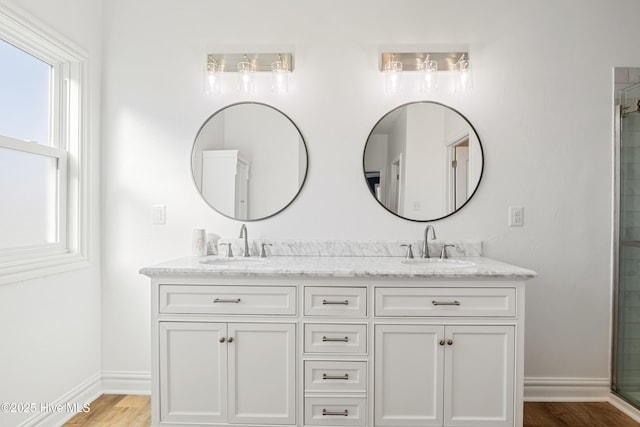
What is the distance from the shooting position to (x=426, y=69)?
2.50 m

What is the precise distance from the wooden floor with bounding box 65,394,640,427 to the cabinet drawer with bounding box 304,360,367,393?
95 centimetres

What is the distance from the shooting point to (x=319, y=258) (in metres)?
2.44

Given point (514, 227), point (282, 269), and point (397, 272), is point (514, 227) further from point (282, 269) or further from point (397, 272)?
point (282, 269)

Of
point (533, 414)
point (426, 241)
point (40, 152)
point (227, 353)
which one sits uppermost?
point (40, 152)

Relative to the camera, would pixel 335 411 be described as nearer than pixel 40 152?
Yes

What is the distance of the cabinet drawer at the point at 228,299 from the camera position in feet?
6.49

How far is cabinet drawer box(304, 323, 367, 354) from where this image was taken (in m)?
1.97

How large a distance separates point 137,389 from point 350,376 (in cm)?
143

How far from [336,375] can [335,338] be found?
174 millimetres

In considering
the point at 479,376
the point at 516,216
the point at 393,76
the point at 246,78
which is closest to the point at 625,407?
the point at 479,376

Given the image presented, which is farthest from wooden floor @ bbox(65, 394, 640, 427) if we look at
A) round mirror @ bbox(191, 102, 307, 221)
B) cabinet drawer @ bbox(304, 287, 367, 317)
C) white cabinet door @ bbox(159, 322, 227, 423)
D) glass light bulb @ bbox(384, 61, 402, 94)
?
glass light bulb @ bbox(384, 61, 402, 94)

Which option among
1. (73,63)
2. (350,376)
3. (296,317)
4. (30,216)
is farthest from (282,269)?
(73,63)

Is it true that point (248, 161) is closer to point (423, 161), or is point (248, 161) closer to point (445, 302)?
point (423, 161)

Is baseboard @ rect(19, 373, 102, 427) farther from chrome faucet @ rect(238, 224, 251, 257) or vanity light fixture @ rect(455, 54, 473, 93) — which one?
vanity light fixture @ rect(455, 54, 473, 93)
